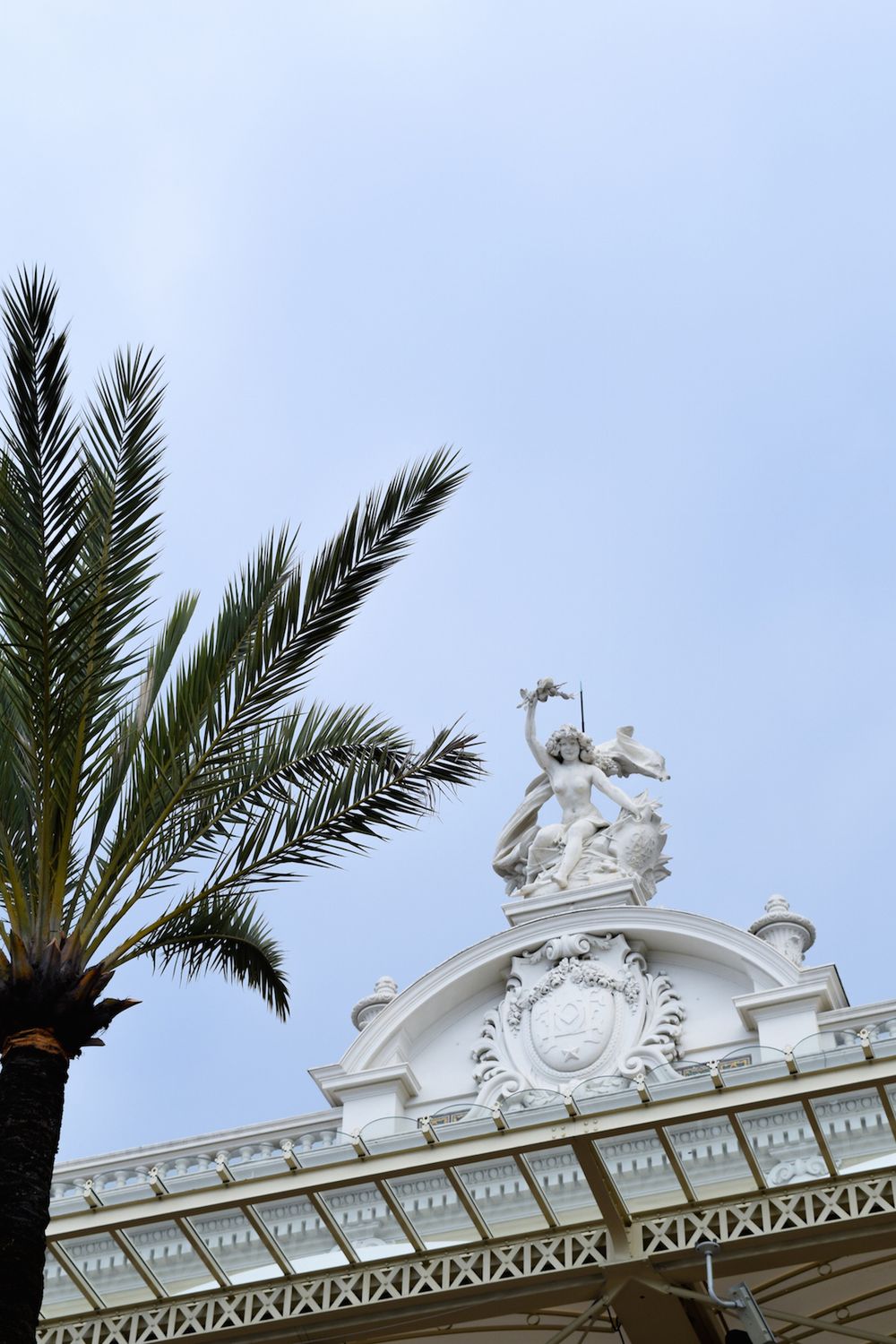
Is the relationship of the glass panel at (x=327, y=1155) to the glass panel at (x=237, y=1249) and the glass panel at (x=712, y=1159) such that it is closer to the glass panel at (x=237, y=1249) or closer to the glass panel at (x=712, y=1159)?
the glass panel at (x=237, y=1249)

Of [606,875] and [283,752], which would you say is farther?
[606,875]

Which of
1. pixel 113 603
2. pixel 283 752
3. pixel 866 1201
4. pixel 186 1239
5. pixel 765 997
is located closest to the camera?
pixel 113 603

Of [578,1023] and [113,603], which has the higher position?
[578,1023]

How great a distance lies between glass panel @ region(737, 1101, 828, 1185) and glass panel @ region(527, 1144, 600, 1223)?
4.34 ft

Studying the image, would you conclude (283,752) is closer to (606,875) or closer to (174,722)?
(174,722)

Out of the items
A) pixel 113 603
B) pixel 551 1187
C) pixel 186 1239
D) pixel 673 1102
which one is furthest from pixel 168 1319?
pixel 113 603

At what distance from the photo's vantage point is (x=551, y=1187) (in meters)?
15.6

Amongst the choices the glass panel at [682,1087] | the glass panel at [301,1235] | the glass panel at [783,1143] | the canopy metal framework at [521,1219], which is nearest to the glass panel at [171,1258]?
the canopy metal framework at [521,1219]

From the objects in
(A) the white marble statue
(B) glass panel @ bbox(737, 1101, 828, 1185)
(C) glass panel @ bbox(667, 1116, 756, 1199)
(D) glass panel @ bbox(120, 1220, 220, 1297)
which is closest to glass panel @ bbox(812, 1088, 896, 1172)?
(B) glass panel @ bbox(737, 1101, 828, 1185)

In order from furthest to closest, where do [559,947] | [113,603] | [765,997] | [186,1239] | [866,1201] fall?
[559,947] → [765,997] → [186,1239] → [866,1201] → [113,603]

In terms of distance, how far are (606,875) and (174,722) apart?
10290mm

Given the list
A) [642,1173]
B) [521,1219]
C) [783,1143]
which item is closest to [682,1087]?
[642,1173]

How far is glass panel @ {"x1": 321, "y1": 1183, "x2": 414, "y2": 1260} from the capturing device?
52.0 feet

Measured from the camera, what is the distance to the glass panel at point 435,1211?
15742mm
